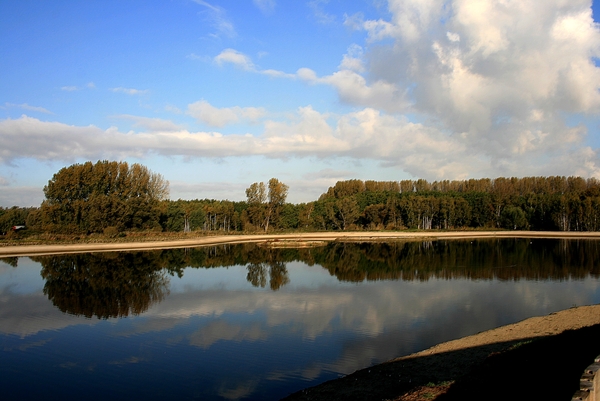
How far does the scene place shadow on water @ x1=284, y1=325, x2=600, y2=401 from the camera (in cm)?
627

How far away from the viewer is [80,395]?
30.0 feet

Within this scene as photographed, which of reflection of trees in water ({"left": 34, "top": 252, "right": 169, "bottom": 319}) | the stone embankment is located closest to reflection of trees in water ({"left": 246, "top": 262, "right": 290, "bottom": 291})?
reflection of trees in water ({"left": 34, "top": 252, "right": 169, "bottom": 319})

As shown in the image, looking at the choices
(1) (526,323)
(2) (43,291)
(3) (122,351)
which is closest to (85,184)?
(2) (43,291)

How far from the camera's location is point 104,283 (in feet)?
77.0

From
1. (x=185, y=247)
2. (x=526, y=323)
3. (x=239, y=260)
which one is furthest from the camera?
(x=185, y=247)

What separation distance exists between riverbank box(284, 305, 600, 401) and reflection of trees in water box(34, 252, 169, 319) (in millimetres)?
11140

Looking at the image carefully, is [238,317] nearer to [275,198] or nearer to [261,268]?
[261,268]

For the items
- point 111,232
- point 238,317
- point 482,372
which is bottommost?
point 238,317

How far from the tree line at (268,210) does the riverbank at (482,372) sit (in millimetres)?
50254

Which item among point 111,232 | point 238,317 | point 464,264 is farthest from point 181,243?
point 238,317

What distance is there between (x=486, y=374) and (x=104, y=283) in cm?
2114

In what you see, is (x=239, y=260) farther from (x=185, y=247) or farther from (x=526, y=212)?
(x=526, y=212)

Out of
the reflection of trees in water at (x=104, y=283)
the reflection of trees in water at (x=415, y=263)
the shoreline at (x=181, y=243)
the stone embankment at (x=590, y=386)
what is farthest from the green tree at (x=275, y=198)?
the stone embankment at (x=590, y=386)

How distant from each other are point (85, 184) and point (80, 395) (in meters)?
56.6
